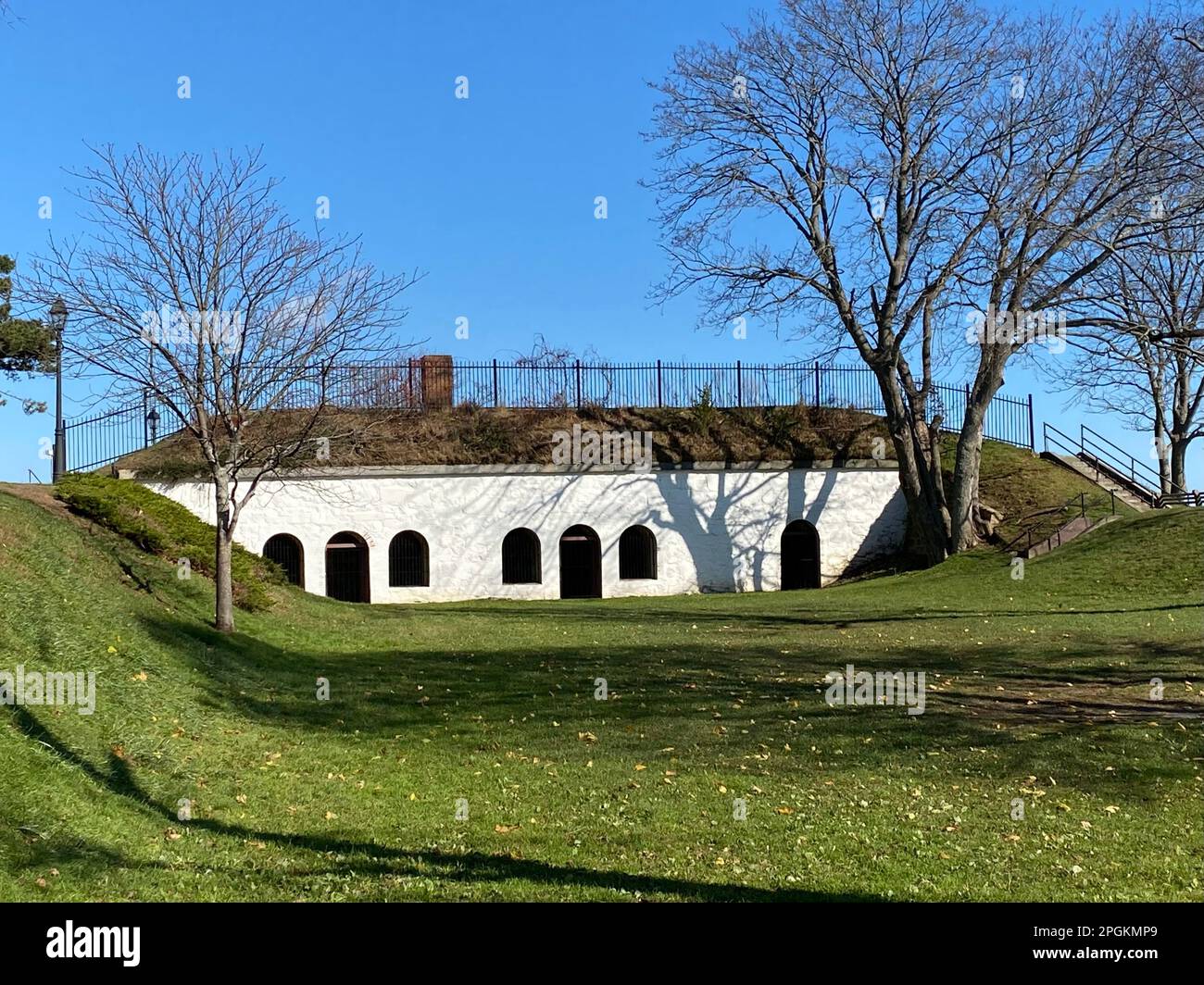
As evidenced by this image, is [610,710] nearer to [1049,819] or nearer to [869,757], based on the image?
[869,757]

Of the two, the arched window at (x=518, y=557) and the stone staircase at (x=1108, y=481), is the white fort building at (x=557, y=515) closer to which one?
the arched window at (x=518, y=557)

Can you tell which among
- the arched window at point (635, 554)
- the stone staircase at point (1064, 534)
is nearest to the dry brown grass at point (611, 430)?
the arched window at point (635, 554)

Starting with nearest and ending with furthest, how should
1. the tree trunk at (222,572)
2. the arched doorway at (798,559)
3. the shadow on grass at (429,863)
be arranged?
the shadow on grass at (429,863) → the tree trunk at (222,572) → the arched doorway at (798,559)

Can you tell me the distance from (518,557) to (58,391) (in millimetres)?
15166

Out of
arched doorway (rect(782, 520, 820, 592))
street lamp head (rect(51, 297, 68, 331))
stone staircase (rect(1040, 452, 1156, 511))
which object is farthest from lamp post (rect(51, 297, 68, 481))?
stone staircase (rect(1040, 452, 1156, 511))

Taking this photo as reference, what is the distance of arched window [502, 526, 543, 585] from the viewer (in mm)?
35481

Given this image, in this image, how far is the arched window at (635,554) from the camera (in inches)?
1399

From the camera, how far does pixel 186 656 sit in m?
13.6

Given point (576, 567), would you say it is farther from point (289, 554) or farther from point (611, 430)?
point (289, 554)

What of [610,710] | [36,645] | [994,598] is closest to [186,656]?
[36,645]

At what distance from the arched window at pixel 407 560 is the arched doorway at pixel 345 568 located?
3.46 ft

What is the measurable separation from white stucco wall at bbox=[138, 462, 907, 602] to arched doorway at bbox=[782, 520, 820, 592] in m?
1.03

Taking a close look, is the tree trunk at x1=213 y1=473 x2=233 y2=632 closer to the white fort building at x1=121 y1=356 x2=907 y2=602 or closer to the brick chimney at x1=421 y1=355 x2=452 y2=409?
the white fort building at x1=121 y1=356 x2=907 y2=602
